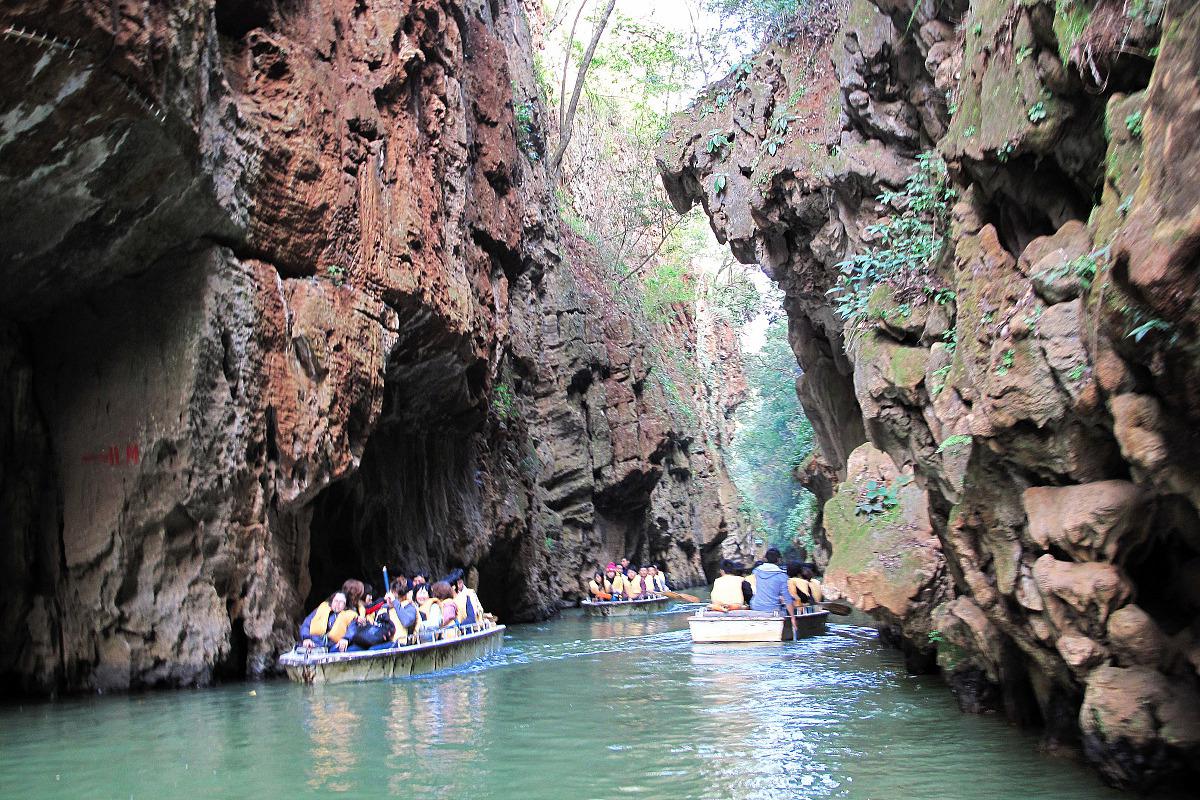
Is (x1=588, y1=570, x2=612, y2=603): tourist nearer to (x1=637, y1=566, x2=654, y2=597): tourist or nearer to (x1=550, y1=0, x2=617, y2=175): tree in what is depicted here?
(x1=637, y1=566, x2=654, y2=597): tourist

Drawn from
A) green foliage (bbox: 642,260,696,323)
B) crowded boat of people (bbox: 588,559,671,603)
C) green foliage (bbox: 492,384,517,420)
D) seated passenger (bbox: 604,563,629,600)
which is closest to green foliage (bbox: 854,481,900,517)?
green foliage (bbox: 492,384,517,420)

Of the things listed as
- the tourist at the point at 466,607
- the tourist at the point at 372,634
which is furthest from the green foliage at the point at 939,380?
the tourist at the point at 466,607

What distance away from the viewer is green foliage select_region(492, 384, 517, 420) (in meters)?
22.2

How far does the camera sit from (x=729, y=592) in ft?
57.5

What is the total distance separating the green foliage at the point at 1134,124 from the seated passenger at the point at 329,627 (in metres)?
10.6

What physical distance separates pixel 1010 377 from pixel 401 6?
12106 millimetres

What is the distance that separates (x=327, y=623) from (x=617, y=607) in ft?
45.9

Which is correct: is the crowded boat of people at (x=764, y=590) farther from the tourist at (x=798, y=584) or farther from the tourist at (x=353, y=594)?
the tourist at (x=353, y=594)

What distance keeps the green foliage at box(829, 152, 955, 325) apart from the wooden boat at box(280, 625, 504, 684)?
7.09m

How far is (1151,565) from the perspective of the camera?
20.6ft

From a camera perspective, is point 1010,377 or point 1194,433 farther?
point 1010,377

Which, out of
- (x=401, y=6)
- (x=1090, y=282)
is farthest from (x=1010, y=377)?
(x=401, y=6)

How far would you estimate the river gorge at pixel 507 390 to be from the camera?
599cm

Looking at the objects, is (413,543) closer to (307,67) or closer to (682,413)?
A: (307,67)
